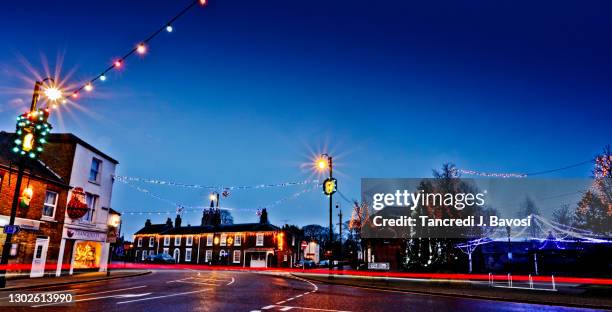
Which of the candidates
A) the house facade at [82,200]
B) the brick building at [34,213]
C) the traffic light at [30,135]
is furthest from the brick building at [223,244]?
the traffic light at [30,135]

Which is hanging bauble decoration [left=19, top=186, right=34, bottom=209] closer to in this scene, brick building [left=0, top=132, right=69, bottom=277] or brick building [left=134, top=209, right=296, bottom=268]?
brick building [left=0, top=132, right=69, bottom=277]

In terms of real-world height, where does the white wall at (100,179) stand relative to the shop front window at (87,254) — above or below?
above

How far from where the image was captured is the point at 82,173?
2675 cm

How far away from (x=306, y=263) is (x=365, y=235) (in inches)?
657

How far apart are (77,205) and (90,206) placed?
3086 millimetres

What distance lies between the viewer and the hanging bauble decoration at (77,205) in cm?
2502

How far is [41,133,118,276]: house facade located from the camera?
25.4m

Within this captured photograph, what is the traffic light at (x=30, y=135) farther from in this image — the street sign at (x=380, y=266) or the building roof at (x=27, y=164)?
the street sign at (x=380, y=266)

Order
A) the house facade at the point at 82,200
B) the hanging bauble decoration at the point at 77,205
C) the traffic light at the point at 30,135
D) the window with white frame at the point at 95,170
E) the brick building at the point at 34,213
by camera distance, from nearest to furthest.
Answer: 1. the traffic light at the point at 30,135
2. the brick building at the point at 34,213
3. the hanging bauble decoration at the point at 77,205
4. the house facade at the point at 82,200
5. the window with white frame at the point at 95,170

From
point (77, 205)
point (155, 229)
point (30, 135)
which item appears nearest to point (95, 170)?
point (77, 205)

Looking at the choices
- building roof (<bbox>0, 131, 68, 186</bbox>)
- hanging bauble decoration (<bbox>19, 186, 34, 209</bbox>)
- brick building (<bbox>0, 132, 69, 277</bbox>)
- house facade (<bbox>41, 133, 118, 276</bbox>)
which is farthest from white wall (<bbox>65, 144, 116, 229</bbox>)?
hanging bauble decoration (<bbox>19, 186, 34, 209</bbox>)

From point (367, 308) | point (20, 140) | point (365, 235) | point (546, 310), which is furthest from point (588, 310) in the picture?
point (365, 235)

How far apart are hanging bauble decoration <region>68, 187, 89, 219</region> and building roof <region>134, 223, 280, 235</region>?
119ft

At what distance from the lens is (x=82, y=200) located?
86.0 feet
